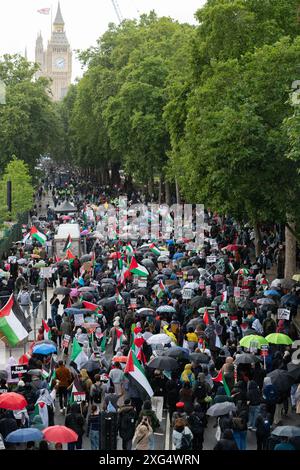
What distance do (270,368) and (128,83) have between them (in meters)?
45.0

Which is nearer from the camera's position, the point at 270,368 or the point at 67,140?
the point at 270,368

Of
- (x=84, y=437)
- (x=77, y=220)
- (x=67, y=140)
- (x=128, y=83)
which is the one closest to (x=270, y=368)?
(x=84, y=437)

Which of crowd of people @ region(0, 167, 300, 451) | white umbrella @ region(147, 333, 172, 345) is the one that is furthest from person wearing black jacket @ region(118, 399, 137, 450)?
white umbrella @ region(147, 333, 172, 345)

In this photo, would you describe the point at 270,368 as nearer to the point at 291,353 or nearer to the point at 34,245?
the point at 291,353

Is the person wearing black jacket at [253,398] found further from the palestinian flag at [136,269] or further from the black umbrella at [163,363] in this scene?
the palestinian flag at [136,269]

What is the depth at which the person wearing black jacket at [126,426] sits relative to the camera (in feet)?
56.0

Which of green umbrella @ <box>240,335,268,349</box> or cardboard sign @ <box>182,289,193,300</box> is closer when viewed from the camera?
green umbrella @ <box>240,335,268,349</box>

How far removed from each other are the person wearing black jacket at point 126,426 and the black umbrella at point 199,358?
305 cm

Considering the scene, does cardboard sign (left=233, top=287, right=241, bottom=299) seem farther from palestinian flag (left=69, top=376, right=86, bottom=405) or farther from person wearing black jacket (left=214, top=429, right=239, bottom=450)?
person wearing black jacket (left=214, top=429, right=239, bottom=450)

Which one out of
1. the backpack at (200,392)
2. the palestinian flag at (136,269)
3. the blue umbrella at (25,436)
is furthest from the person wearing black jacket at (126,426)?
the palestinian flag at (136,269)

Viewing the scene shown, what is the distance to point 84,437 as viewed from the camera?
18703 mm

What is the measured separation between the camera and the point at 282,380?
1862cm

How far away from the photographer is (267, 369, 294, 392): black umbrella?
18578 mm

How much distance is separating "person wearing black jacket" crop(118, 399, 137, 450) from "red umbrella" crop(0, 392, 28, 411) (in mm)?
1560
